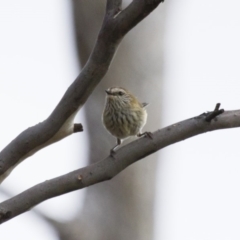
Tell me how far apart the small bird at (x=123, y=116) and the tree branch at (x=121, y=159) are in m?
0.91

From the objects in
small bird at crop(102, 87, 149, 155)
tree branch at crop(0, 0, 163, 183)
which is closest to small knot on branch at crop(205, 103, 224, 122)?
tree branch at crop(0, 0, 163, 183)

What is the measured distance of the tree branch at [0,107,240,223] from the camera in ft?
5.22

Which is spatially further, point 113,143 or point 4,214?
point 113,143

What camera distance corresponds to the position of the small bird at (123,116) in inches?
103

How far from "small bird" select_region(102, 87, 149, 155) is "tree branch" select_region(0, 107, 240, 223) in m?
0.91

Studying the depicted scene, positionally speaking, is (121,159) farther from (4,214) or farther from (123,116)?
(123,116)

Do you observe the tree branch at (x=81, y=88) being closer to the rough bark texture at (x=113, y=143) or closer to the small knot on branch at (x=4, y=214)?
the small knot on branch at (x=4, y=214)

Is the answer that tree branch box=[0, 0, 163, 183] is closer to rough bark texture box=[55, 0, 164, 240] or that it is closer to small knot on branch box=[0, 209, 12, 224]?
small knot on branch box=[0, 209, 12, 224]

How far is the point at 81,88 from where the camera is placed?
61.6 inches

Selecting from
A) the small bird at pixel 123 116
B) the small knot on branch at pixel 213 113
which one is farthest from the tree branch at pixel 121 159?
the small bird at pixel 123 116

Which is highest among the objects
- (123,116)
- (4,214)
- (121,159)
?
(123,116)

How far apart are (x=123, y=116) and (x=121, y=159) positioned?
1067 millimetres

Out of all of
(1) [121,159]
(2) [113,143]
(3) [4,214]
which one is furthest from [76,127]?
(2) [113,143]

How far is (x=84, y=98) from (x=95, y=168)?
228 mm
